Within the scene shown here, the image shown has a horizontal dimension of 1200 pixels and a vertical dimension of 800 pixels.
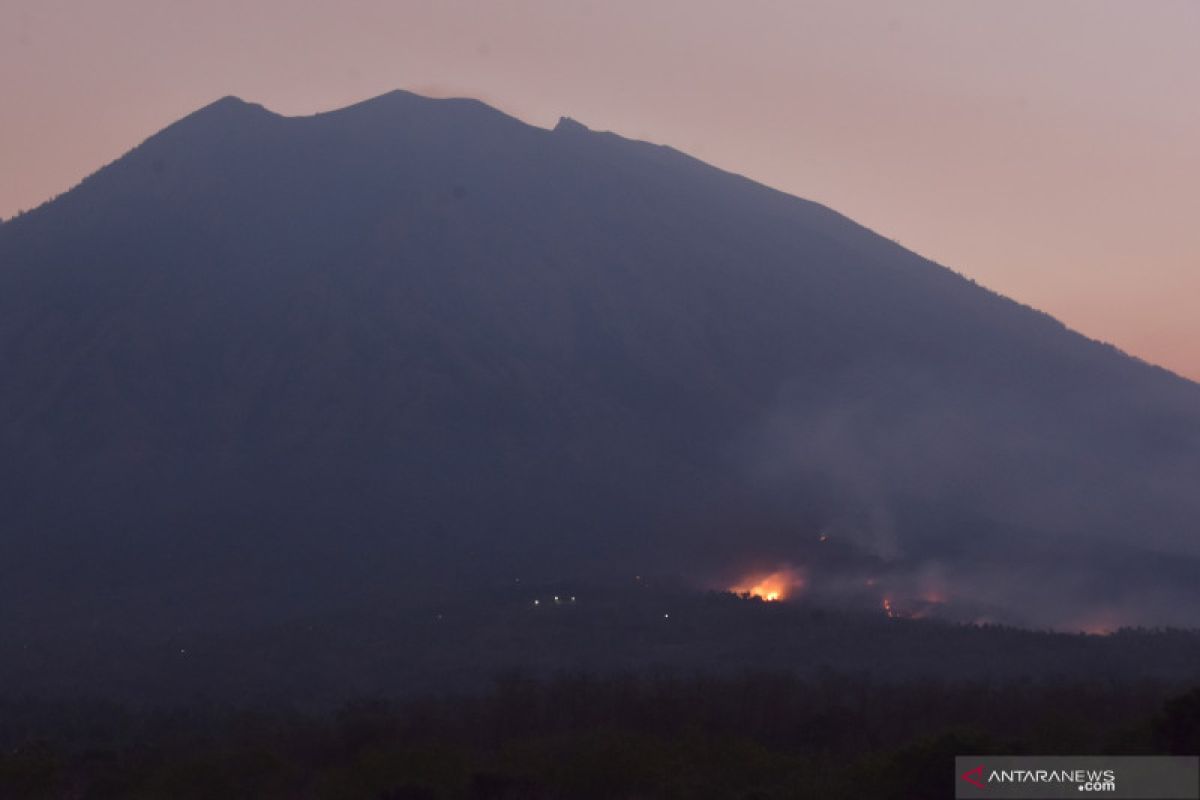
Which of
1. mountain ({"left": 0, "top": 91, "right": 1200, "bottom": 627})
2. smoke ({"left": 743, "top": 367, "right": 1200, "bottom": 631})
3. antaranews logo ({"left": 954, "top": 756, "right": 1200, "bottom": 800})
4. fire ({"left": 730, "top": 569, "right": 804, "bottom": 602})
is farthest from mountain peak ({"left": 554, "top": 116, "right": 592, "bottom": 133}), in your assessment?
antaranews logo ({"left": 954, "top": 756, "right": 1200, "bottom": 800})

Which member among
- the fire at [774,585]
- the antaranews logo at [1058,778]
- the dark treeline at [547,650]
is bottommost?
the antaranews logo at [1058,778]

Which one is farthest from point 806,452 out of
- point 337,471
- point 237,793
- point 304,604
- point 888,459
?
point 237,793

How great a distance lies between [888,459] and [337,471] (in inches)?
1370

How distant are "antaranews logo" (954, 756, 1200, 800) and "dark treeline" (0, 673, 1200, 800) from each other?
929mm

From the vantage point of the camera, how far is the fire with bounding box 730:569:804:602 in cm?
6894

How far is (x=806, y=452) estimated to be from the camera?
101 metres

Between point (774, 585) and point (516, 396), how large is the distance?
3709 centimetres

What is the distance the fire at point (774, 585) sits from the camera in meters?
68.9

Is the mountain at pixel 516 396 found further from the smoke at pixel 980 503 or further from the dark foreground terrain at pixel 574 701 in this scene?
the dark foreground terrain at pixel 574 701

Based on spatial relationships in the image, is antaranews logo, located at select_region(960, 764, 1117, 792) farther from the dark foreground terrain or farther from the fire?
the fire

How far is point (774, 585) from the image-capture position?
70750 millimetres

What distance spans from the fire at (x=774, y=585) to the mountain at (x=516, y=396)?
4.17 ft

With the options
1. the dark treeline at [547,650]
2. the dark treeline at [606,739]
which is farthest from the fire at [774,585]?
the dark treeline at [606,739]

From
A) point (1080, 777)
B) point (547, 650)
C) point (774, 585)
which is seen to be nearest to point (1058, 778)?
point (1080, 777)
